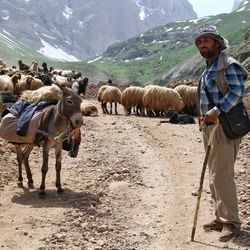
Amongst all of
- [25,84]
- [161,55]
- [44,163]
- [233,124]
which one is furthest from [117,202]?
Answer: [161,55]

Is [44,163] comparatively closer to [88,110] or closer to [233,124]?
[233,124]

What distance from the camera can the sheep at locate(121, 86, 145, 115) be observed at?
79.6 ft

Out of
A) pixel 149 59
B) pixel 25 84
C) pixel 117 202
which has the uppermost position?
pixel 149 59

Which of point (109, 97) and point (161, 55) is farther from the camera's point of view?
point (161, 55)

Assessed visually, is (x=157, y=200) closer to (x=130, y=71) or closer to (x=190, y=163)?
(x=190, y=163)

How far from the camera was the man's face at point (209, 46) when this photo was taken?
6.51 m

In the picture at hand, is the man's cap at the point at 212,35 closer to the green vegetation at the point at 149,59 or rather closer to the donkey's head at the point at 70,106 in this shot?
the donkey's head at the point at 70,106

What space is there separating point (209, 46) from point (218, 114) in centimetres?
87

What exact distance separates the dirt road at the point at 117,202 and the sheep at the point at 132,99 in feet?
35.1

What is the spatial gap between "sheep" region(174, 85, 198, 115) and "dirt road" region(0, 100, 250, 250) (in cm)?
1070

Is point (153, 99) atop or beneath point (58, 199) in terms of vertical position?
atop

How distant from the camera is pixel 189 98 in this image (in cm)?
2467

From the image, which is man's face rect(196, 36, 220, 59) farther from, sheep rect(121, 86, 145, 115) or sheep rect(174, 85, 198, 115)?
sheep rect(174, 85, 198, 115)

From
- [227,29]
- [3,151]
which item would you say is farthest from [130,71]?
[3,151]
